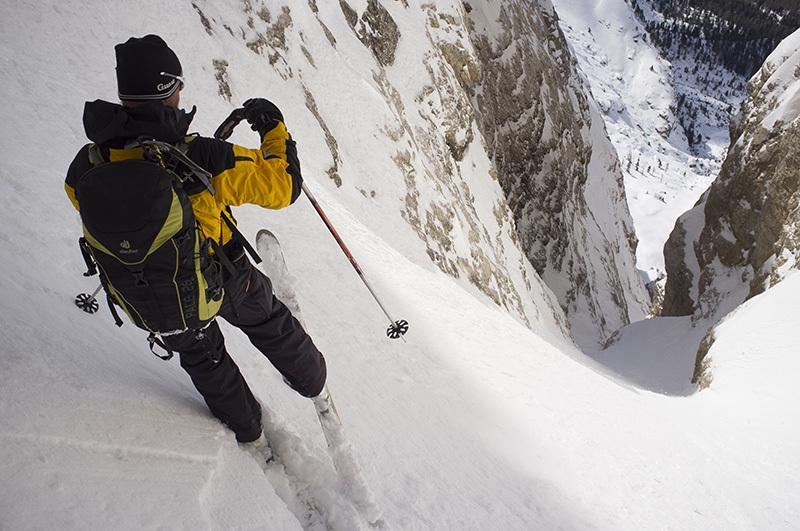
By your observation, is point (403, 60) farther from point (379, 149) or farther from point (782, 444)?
point (782, 444)

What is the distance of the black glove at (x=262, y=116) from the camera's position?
2686 millimetres

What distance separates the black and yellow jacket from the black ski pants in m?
0.28

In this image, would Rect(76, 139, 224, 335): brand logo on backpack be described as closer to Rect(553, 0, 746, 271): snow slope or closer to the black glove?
the black glove

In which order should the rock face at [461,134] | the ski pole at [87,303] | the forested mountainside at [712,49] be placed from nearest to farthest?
1. the ski pole at [87,303]
2. the rock face at [461,134]
3. the forested mountainside at [712,49]

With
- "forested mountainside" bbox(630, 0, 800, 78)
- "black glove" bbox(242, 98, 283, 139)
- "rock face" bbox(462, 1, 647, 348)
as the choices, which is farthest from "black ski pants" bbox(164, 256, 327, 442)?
"forested mountainside" bbox(630, 0, 800, 78)

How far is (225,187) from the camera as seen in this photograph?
2371mm

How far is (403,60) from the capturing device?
2166 centimetres

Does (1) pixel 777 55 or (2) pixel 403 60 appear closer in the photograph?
(2) pixel 403 60

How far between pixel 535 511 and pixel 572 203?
42747 mm

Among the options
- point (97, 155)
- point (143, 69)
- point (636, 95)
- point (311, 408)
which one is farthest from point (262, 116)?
point (636, 95)

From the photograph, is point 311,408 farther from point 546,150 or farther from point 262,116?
point 546,150

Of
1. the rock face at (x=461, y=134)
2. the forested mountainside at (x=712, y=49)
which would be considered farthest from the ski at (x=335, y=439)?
the forested mountainside at (x=712, y=49)

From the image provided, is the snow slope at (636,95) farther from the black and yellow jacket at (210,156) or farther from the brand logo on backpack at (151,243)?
the brand logo on backpack at (151,243)

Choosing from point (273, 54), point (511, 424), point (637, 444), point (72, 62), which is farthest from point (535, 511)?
point (273, 54)
